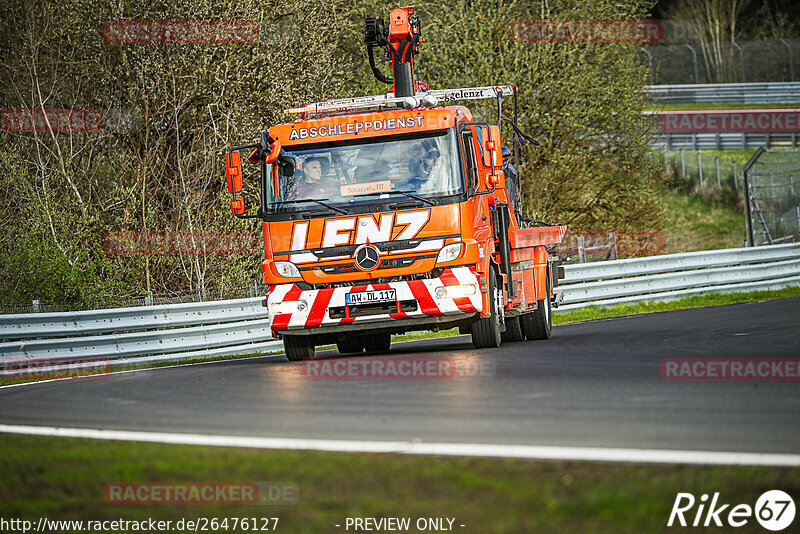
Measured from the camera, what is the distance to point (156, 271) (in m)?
21.3

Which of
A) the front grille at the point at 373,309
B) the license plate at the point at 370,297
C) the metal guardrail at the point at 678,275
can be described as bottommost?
the metal guardrail at the point at 678,275

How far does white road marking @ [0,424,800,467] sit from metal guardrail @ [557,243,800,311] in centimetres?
1550

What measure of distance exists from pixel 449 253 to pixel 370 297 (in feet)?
3.21

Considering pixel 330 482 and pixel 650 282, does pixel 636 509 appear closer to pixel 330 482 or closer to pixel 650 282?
pixel 330 482

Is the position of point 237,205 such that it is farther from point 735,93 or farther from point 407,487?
point 735,93

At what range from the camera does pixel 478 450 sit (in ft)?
19.4

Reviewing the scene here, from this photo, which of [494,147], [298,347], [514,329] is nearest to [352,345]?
[298,347]

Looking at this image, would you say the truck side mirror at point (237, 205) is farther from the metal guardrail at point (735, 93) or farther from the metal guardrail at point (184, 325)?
the metal guardrail at point (735, 93)

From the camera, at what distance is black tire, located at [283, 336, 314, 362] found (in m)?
13.5

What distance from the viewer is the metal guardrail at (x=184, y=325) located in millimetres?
14008

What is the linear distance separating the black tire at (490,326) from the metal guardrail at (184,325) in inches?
183

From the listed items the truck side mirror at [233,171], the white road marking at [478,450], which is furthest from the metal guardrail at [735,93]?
the white road marking at [478,450]

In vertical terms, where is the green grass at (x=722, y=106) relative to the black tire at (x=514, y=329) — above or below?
below

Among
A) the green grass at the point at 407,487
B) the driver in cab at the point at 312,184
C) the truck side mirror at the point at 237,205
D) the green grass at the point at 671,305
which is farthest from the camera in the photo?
the green grass at the point at 671,305
